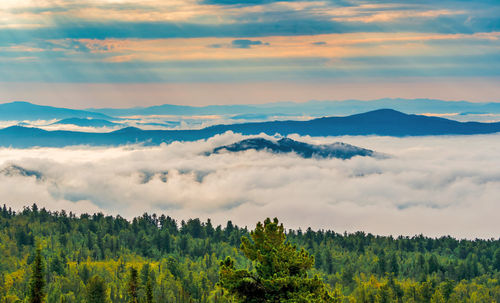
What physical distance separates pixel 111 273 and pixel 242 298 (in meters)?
159

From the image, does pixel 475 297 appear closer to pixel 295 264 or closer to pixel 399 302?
pixel 399 302

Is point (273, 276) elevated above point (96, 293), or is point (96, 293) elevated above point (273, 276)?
point (273, 276)

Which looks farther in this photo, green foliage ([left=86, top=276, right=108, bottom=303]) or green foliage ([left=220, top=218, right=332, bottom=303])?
green foliage ([left=86, top=276, right=108, bottom=303])

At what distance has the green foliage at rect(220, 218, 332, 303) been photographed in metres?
42.7

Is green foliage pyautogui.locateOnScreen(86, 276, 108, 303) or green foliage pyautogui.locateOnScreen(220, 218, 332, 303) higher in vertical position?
green foliage pyautogui.locateOnScreen(220, 218, 332, 303)

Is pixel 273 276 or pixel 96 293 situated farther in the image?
pixel 96 293

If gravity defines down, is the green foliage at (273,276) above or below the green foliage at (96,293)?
above

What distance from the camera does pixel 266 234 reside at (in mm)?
44938

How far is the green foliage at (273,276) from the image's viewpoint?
42.7 m

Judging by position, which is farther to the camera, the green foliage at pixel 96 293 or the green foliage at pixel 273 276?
the green foliage at pixel 96 293

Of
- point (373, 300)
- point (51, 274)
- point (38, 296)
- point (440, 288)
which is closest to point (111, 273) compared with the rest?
point (51, 274)

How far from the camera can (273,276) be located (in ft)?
141

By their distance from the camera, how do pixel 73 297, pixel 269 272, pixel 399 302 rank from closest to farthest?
pixel 269 272, pixel 73 297, pixel 399 302

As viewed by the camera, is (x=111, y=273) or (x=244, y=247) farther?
(x=111, y=273)
